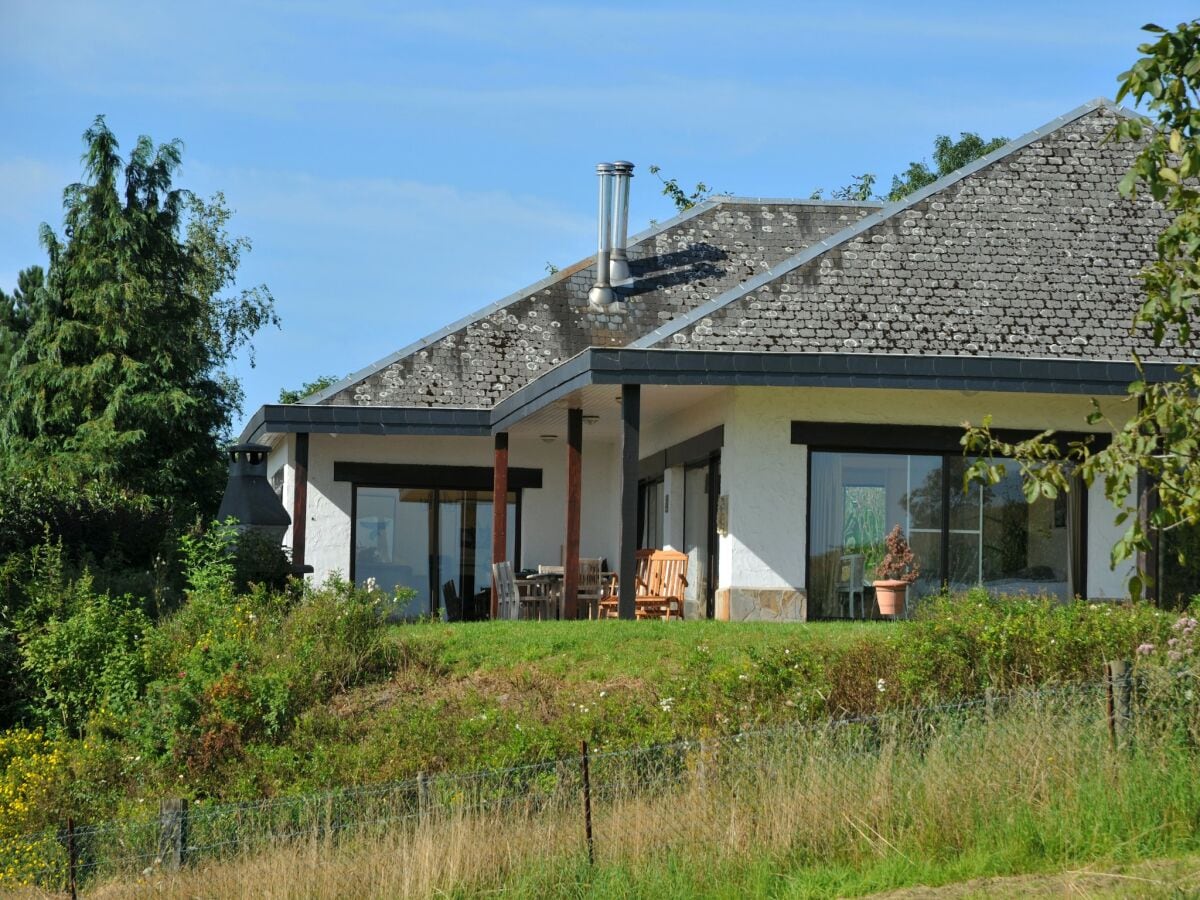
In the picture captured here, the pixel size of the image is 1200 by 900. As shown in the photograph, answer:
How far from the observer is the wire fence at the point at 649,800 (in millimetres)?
9273

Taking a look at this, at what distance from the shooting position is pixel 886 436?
17875 millimetres

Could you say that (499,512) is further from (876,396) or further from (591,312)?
(876,396)

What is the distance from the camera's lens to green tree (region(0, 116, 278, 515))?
33.5 m

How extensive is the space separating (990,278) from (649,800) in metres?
10.0

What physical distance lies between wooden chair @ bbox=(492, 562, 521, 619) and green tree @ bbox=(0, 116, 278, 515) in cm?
1456

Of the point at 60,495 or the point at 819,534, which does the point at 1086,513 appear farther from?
the point at 60,495

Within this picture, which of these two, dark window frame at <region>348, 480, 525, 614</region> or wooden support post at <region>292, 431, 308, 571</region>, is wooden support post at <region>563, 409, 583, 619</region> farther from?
dark window frame at <region>348, 480, 525, 614</region>

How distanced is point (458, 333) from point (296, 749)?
10873 mm

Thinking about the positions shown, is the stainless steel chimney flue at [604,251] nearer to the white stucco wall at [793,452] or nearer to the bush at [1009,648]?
the white stucco wall at [793,452]

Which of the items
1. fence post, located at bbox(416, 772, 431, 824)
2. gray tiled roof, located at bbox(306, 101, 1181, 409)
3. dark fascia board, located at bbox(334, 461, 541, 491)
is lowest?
fence post, located at bbox(416, 772, 431, 824)

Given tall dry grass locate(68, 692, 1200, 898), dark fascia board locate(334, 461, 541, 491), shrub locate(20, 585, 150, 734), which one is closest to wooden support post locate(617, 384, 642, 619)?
shrub locate(20, 585, 150, 734)

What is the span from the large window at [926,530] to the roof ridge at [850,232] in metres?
2.11

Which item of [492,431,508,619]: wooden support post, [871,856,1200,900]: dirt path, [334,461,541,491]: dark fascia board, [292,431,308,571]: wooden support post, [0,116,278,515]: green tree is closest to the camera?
[871,856,1200,900]: dirt path

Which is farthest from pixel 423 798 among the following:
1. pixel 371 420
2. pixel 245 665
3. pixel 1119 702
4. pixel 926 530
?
pixel 371 420
